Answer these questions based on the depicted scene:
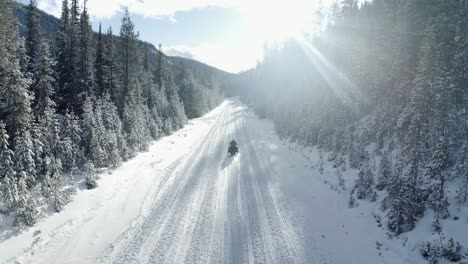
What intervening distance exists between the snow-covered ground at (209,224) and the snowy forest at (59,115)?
4.49 feet

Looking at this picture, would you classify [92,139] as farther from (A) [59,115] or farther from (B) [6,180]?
(B) [6,180]

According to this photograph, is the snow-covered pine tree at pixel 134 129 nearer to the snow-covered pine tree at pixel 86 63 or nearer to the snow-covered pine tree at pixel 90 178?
the snow-covered pine tree at pixel 86 63

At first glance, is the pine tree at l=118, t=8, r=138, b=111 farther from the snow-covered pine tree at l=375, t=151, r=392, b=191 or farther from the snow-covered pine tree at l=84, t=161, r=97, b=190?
the snow-covered pine tree at l=375, t=151, r=392, b=191

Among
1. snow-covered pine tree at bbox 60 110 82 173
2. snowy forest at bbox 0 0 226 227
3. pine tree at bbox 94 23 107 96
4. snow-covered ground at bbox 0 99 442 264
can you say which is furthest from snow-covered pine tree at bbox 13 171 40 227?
pine tree at bbox 94 23 107 96

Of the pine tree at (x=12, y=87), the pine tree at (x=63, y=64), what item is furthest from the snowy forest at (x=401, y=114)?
the pine tree at (x=63, y=64)

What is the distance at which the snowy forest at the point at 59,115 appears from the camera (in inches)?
523

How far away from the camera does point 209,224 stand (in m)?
11.8

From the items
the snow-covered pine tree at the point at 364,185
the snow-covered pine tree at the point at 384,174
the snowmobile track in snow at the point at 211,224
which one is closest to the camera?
the snowmobile track in snow at the point at 211,224

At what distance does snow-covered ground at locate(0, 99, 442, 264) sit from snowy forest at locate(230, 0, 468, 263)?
59.0 inches

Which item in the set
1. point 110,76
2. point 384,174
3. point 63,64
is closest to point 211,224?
point 384,174

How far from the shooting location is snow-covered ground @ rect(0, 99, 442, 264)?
978 cm

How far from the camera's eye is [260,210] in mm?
13289

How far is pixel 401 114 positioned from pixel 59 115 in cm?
2189

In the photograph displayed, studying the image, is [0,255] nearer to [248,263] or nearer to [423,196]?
[248,263]
